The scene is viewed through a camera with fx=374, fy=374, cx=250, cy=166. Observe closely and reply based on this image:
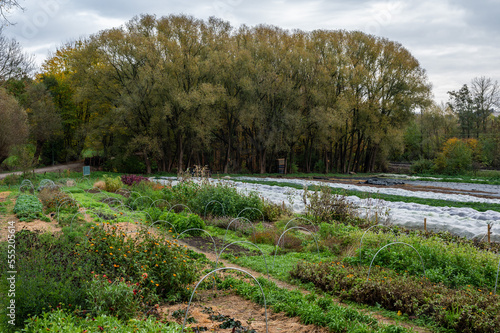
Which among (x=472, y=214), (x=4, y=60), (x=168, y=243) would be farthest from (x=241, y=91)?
(x=168, y=243)

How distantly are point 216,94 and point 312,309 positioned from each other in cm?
2575

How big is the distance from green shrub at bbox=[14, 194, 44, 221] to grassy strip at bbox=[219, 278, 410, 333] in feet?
24.0

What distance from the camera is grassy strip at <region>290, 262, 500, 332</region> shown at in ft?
15.9

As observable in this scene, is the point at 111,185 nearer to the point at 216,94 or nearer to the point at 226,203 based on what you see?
the point at 226,203

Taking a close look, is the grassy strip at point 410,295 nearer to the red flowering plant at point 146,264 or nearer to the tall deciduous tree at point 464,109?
the red flowering plant at point 146,264

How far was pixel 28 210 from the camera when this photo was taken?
11359mm

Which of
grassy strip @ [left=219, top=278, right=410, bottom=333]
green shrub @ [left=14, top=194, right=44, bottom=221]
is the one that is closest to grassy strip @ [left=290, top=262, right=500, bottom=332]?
grassy strip @ [left=219, top=278, right=410, bottom=333]

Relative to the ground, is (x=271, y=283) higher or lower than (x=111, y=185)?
lower

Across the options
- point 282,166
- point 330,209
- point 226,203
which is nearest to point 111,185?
point 226,203

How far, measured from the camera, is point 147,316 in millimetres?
5246

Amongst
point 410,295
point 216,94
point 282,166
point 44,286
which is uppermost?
point 216,94

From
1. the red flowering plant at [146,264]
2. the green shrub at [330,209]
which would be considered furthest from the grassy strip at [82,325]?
the green shrub at [330,209]

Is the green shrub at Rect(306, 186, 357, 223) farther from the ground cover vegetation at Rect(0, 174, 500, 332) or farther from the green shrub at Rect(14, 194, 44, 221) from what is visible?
the green shrub at Rect(14, 194, 44, 221)

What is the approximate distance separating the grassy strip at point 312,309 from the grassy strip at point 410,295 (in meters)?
0.60
